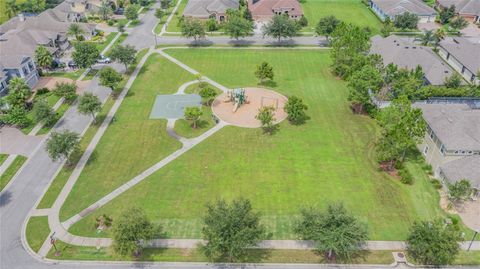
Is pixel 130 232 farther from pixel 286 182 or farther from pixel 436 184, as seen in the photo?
pixel 436 184

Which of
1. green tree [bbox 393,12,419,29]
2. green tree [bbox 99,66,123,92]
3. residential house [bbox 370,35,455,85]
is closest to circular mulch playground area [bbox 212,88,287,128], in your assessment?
green tree [bbox 99,66,123,92]

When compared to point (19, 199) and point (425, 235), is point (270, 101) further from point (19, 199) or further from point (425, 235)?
point (19, 199)

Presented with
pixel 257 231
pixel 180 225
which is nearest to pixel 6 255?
pixel 180 225

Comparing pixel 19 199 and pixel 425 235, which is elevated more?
pixel 425 235

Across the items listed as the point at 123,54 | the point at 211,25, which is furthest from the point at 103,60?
the point at 211,25

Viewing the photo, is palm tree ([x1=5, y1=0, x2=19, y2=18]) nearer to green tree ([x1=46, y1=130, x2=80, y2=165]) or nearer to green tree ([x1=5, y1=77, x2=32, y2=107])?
A: green tree ([x1=5, y1=77, x2=32, y2=107])

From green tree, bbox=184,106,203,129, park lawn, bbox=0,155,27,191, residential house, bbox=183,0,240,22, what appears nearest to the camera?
park lawn, bbox=0,155,27,191

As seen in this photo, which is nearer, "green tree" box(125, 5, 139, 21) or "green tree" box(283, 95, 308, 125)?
"green tree" box(283, 95, 308, 125)
